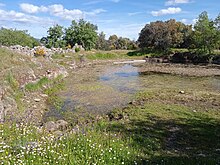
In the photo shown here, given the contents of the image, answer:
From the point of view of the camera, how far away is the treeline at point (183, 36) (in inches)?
2117

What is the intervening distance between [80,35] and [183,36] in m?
28.9

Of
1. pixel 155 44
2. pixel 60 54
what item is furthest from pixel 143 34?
pixel 60 54

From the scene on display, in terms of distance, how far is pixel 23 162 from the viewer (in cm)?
628

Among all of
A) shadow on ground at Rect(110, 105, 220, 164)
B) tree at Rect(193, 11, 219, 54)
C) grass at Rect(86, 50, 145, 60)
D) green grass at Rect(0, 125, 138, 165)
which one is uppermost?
tree at Rect(193, 11, 219, 54)

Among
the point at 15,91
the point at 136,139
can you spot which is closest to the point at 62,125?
the point at 136,139

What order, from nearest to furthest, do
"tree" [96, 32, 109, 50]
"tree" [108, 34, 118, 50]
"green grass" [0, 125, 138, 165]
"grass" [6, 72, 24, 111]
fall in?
1. "green grass" [0, 125, 138, 165]
2. "grass" [6, 72, 24, 111]
3. "tree" [96, 32, 109, 50]
4. "tree" [108, 34, 118, 50]

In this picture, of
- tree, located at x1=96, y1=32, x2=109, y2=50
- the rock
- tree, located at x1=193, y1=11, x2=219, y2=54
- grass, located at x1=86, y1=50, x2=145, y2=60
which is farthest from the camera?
tree, located at x1=96, y1=32, x2=109, y2=50

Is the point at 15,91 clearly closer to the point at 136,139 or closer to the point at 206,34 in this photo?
the point at 136,139

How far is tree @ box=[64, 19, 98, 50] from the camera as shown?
6906 cm

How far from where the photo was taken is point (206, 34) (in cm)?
5406

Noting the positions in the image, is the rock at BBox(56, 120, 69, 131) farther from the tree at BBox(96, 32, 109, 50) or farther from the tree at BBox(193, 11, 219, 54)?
the tree at BBox(96, 32, 109, 50)

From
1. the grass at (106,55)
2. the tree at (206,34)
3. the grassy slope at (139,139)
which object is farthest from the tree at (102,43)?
the grassy slope at (139,139)

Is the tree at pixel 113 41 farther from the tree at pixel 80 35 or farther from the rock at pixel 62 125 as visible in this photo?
the rock at pixel 62 125

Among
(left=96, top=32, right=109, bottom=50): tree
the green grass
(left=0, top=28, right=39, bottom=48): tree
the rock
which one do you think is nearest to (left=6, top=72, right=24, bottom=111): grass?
the rock
